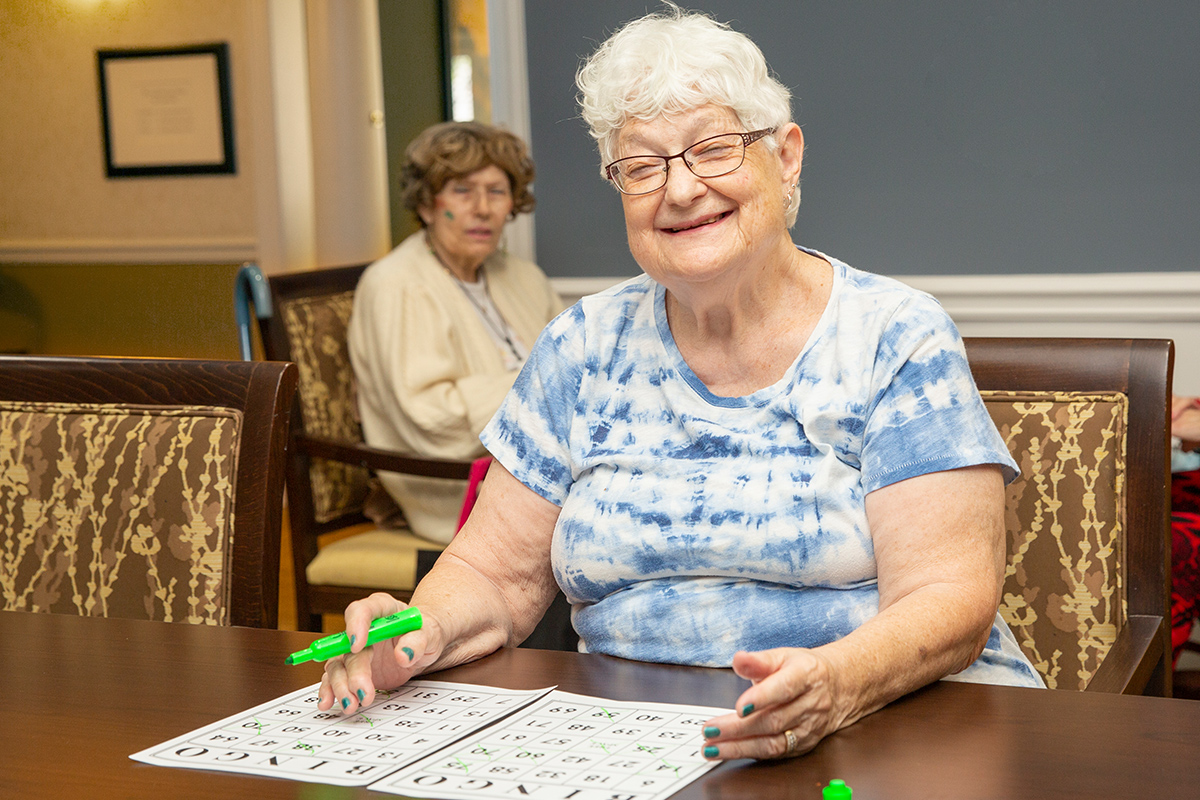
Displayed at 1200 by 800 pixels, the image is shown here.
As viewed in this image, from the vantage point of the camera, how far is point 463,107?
5227 millimetres

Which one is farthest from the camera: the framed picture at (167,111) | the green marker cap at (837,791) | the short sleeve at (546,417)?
the framed picture at (167,111)

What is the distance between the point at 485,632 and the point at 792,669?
0.45 m

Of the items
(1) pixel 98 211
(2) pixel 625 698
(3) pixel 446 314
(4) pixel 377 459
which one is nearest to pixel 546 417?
(2) pixel 625 698

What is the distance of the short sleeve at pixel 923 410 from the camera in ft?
3.98

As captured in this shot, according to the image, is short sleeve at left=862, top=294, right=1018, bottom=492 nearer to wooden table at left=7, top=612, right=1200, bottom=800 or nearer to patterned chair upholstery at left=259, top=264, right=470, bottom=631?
wooden table at left=7, top=612, right=1200, bottom=800

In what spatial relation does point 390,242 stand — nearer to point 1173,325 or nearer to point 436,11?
point 436,11

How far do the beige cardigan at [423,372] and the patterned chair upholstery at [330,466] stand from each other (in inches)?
2.8

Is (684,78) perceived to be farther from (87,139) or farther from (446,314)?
(87,139)

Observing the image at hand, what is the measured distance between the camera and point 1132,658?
4.47ft

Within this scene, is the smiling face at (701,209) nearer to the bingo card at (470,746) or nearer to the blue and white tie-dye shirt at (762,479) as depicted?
the blue and white tie-dye shirt at (762,479)

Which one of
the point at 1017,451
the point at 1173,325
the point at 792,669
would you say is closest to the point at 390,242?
the point at 1173,325

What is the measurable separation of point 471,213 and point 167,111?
3.39 meters

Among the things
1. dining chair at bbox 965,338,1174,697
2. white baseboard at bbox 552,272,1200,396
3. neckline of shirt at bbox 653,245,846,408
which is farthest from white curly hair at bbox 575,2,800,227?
white baseboard at bbox 552,272,1200,396

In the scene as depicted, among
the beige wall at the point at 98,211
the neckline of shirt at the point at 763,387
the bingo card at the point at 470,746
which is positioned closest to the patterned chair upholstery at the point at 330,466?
the neckline of shirt at the point at 763,387
